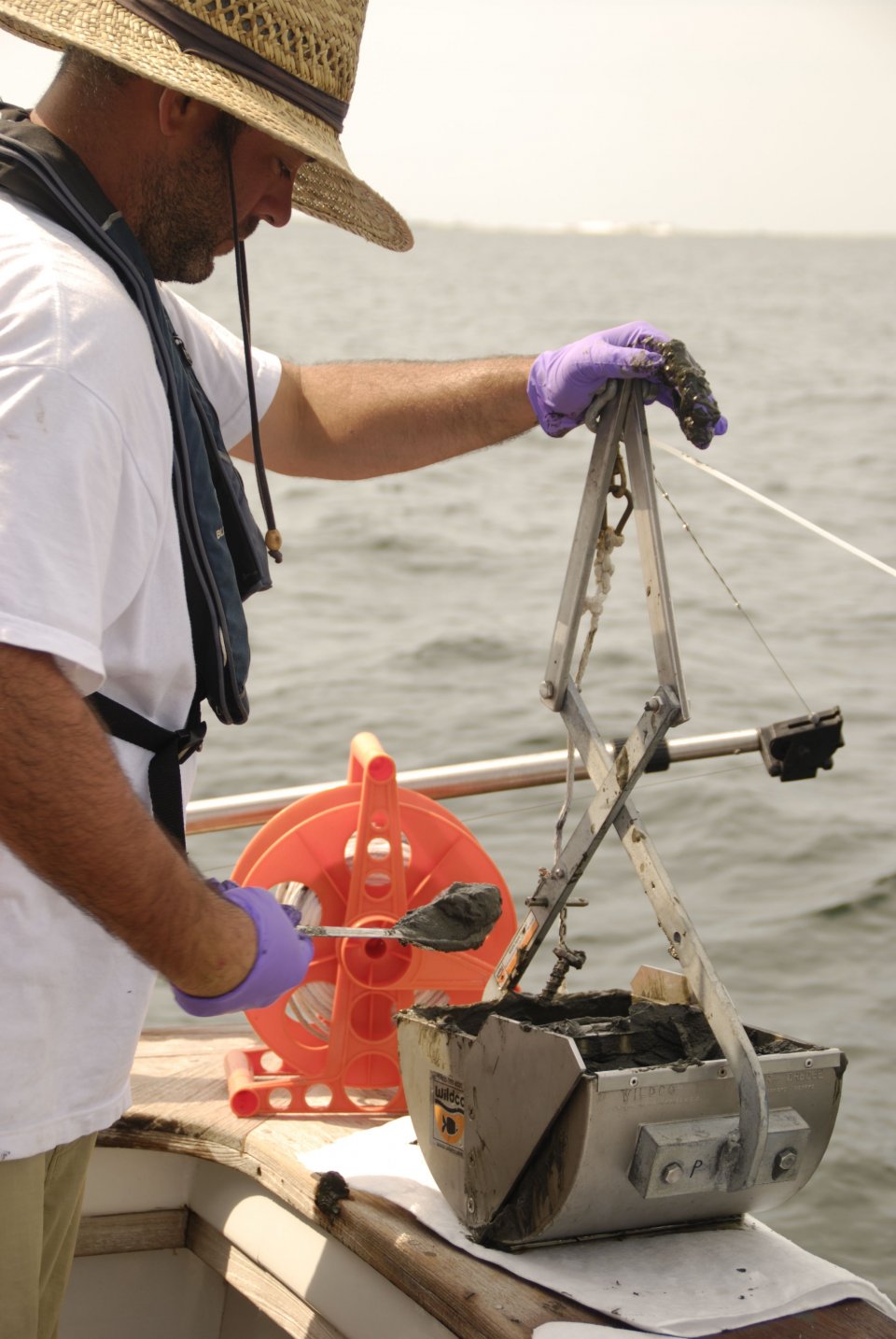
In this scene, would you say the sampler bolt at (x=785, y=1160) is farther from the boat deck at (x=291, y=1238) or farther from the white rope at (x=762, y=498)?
the white rope at (x=762, y=498)

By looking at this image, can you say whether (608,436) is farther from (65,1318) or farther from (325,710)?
(325,710)

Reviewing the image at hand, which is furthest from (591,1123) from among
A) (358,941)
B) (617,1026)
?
(358,941)

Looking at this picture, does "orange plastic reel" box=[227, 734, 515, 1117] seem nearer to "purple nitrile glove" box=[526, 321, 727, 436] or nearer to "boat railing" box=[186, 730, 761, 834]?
"boat railing" box=[186, 730, 761, 834]

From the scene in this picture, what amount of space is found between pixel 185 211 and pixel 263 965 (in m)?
0.81

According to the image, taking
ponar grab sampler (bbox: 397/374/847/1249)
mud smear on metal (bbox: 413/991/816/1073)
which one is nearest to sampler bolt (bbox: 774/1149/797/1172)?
ponar grab sampler (bbox: 397/374/847/1249)

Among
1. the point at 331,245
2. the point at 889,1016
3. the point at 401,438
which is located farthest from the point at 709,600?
the point at 331,245

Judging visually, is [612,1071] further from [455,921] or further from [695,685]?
[695,685]

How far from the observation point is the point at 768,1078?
1.82m

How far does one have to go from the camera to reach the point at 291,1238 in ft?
7.23

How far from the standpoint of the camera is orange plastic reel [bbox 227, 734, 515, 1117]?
245 centimetres

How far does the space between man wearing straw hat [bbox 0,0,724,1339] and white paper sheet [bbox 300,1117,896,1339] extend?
0.53 metres

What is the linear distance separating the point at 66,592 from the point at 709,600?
29.0 ft

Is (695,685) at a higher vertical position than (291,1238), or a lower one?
lower

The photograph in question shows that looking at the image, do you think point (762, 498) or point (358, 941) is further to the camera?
point (762, 498)
